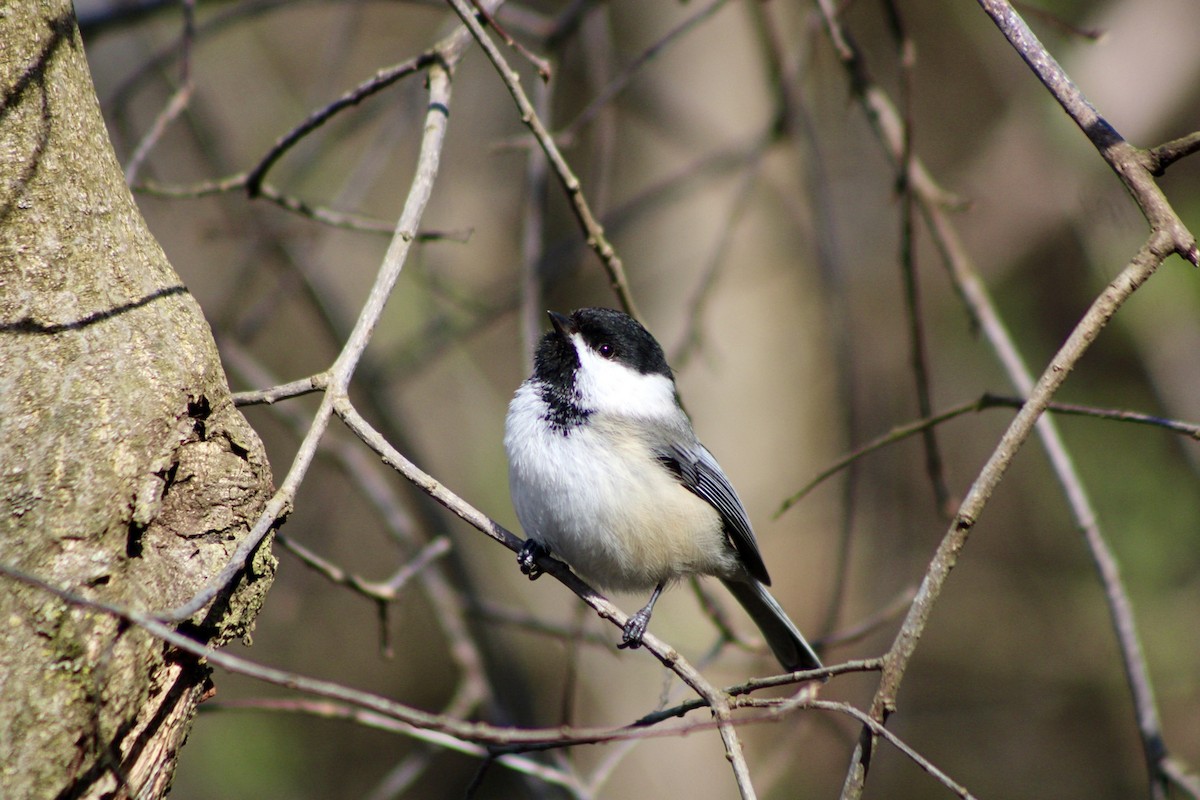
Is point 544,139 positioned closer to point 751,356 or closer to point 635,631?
point 635,631

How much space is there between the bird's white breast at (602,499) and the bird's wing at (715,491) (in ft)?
0.25

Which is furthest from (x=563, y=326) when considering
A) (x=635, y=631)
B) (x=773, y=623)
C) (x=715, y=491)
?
(x=773, y=623)

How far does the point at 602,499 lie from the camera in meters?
2.94

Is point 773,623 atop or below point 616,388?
below

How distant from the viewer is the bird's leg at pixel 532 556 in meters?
2.96

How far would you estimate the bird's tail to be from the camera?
3.47 metres

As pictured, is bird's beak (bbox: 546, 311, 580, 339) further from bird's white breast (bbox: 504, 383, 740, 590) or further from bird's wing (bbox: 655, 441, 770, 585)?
bird's wing (bbox: 655, 441, 770, 585)

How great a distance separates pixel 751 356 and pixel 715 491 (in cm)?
289

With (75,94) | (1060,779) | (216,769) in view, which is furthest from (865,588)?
(75,94)

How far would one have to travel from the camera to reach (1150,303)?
5.03 meters

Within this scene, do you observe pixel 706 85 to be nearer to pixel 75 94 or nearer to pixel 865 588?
pixel 865 588

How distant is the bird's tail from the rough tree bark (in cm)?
202

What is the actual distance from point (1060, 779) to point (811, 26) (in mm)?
5440

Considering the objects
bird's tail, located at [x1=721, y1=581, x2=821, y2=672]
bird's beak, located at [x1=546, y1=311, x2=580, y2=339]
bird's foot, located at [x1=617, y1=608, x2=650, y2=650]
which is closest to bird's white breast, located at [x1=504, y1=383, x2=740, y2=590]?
bird's foot, located at [x1=617, y1=608, x2=650, y2=650]
